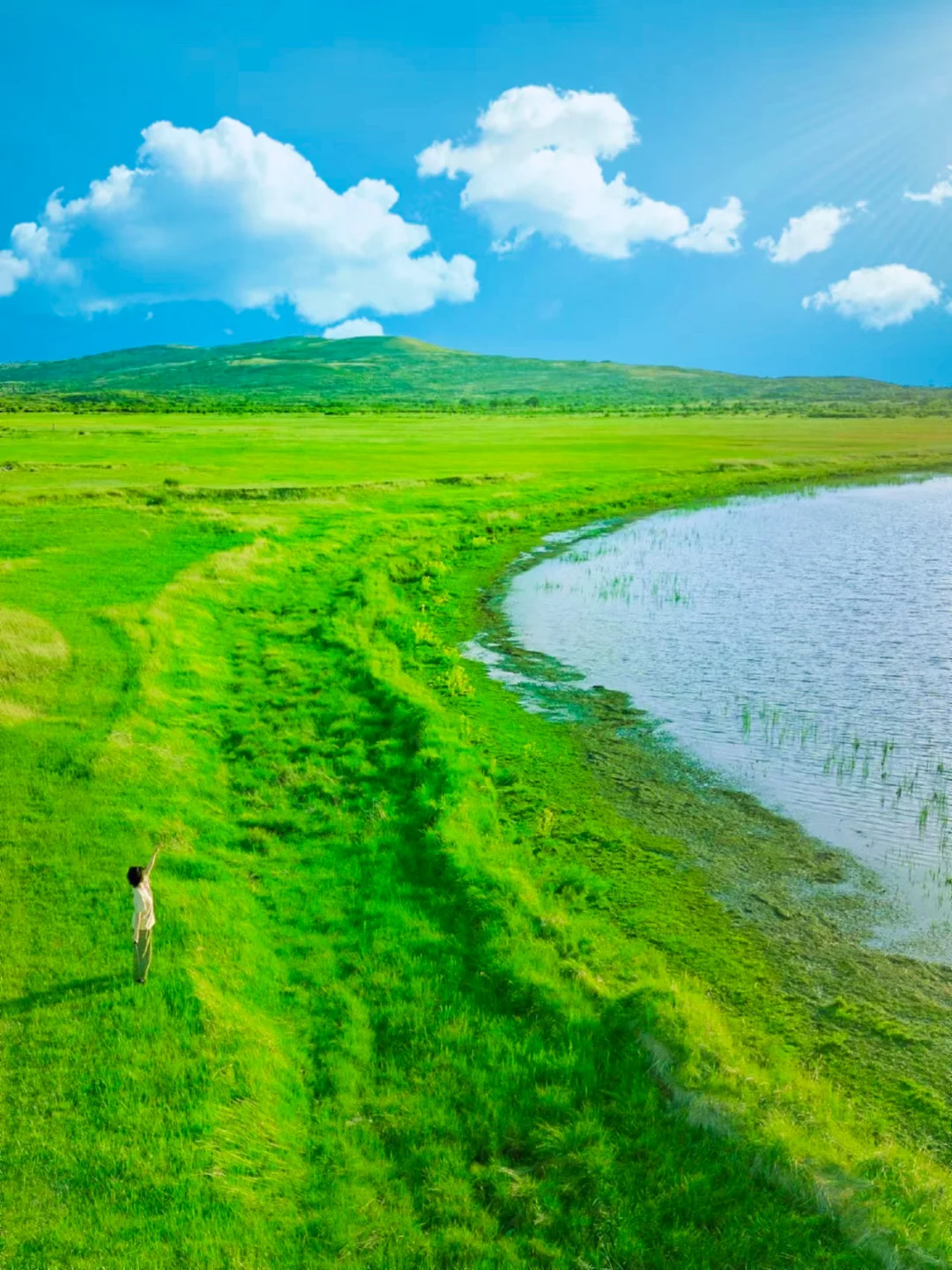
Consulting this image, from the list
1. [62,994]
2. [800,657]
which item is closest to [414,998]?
[62,994]

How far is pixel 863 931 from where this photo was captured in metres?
13.9

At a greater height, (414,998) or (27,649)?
(27,649)

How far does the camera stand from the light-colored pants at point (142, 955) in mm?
11242

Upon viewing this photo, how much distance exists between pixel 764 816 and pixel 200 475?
55.4 m

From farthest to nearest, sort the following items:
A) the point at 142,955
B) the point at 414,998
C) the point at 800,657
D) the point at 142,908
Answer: the point at 800,657
the point at 414,998
the point at 142,955
the point at 142,908

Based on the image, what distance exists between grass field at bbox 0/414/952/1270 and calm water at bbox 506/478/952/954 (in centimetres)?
157

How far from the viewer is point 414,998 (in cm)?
1164

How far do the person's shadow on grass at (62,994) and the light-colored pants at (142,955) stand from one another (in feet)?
0.97

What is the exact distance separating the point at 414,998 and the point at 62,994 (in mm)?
4334

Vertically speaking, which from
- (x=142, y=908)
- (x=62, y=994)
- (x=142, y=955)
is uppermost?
(x=142, y=908)

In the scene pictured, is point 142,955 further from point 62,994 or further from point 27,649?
point 27,649

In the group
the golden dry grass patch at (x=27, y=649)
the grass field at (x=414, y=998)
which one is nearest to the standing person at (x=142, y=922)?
the grass field at (x=414, y=998)

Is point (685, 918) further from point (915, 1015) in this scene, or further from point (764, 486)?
point (764, 486)

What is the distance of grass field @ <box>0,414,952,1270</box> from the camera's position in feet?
28.0
